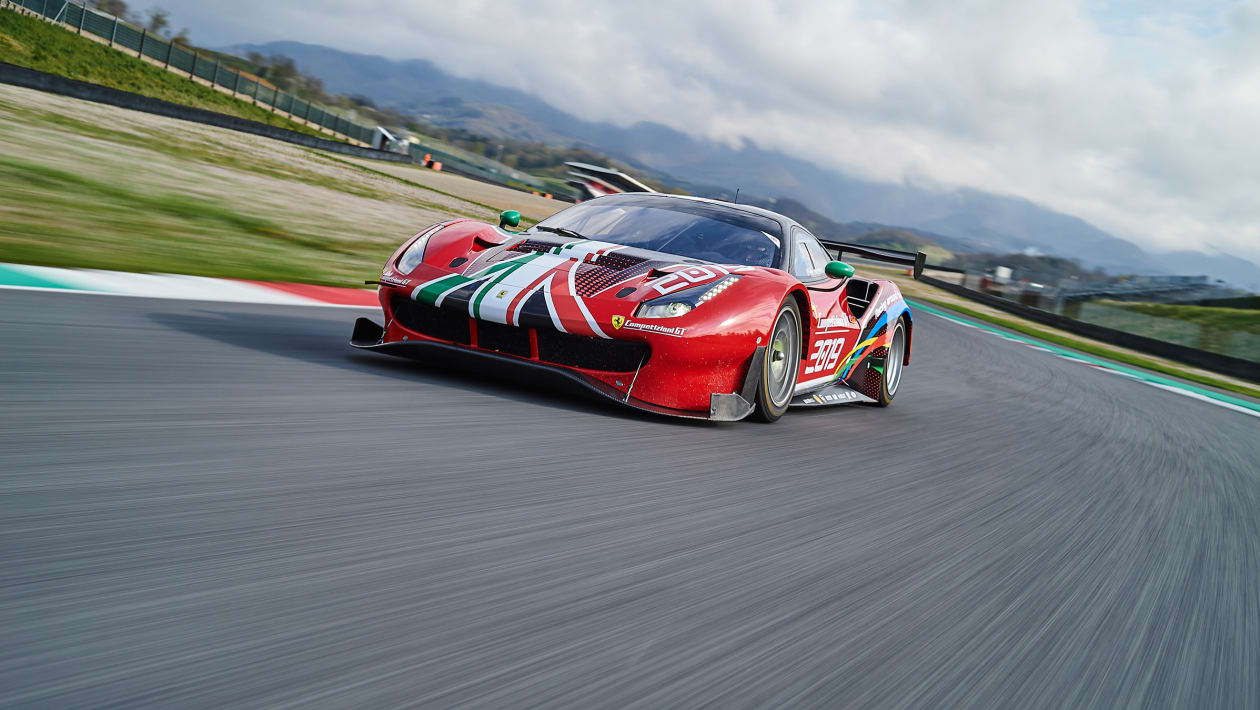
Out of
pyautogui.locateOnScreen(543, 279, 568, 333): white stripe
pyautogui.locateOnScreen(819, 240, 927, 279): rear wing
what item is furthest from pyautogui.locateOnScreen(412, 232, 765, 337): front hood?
pyautogui.locateOnScreen(819, 240, 927, 279): rear wing

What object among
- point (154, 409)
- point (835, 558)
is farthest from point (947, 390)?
point (154, 409)

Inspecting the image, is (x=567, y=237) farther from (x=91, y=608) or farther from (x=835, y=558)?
(x=91, y=608)

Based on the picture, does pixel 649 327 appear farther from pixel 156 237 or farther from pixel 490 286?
pixel 156 237

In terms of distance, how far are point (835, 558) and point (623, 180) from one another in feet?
109

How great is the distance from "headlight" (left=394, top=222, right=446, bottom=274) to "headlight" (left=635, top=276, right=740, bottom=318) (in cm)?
113

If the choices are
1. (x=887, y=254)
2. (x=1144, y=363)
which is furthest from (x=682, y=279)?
(x=1144, y=363)

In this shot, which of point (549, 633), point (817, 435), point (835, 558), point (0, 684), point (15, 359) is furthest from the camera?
point (817, 435)

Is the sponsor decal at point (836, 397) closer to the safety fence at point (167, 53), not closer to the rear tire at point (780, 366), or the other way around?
the rear tire at point (780, 366)

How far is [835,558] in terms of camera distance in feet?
9.84

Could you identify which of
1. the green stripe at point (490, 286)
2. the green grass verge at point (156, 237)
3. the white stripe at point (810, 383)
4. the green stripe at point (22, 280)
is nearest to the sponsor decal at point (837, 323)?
the white stripe at point (810, 383)

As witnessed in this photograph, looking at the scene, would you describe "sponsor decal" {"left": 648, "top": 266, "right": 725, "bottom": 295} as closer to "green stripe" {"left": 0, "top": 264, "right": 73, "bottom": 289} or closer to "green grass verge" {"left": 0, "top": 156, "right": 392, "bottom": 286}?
"green stripe" {"left": 0, "top": 264, "right": 73, "bottom": 289}

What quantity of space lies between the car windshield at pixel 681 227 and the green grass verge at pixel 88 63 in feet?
106

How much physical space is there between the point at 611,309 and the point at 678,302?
31 cm

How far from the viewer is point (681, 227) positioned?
5.63m
